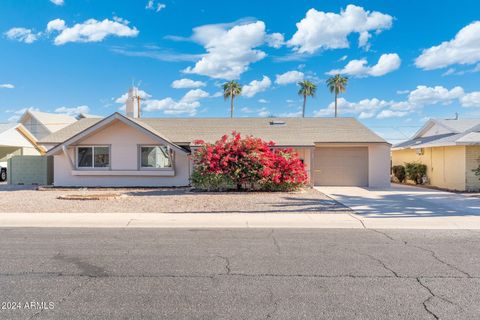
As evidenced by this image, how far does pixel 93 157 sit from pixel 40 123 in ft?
91.6

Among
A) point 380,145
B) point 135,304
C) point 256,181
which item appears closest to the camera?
point 135,304

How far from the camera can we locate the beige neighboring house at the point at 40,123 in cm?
4384

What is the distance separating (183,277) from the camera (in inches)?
220

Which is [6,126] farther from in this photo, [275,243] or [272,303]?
[272,303]

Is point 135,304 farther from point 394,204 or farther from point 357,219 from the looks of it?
point 394,204

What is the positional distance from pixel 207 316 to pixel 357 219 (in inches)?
295

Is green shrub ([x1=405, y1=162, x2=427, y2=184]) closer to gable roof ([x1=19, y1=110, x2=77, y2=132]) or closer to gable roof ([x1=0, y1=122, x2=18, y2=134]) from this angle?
gable roof ([x1=0, y1=122, x2=18, y2=134])

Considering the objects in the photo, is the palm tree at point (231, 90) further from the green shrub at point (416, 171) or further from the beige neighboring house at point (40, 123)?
the green shrub at point (416, 171)

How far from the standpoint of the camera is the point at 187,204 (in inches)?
541

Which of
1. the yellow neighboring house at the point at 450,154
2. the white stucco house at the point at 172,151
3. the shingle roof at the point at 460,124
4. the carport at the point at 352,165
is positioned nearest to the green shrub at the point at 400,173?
the yellow neighboring house at the point at 450,154

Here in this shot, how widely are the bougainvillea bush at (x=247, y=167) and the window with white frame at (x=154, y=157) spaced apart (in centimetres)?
348

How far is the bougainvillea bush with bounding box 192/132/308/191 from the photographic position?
1745 centimetres

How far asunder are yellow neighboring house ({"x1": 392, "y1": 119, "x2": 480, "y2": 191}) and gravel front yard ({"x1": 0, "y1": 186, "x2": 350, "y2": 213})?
8708 mm

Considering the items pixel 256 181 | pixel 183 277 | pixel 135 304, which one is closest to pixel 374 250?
Answer: pixel 183 277
